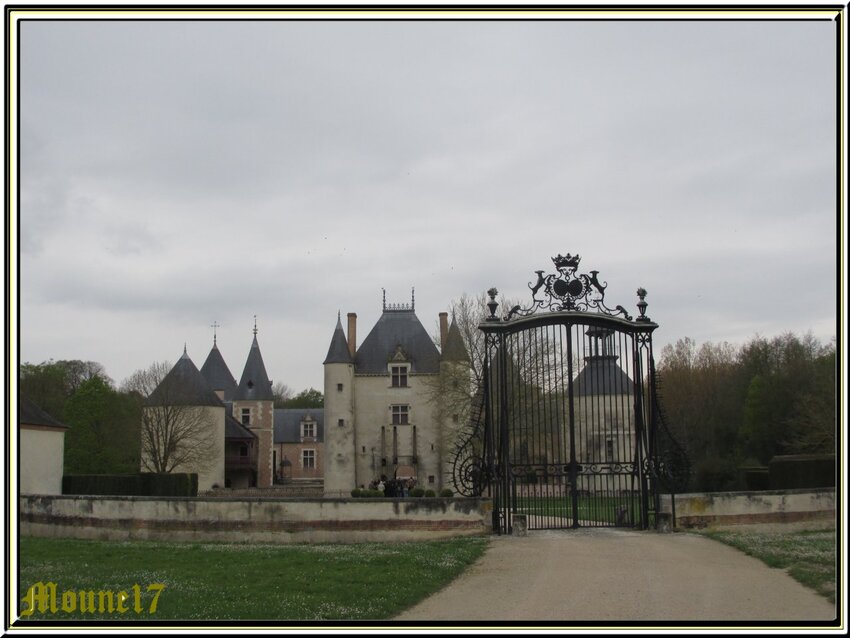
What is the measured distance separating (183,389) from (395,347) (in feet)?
34.8

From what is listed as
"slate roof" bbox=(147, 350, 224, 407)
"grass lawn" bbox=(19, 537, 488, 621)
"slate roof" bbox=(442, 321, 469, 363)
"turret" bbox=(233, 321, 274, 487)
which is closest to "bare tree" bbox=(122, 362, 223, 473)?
"slate roof" bbox=(147, 350, 224, 407)

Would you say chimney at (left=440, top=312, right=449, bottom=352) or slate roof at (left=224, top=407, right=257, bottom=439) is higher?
chimney at (left=440, top=312, right=449, bottom=352)

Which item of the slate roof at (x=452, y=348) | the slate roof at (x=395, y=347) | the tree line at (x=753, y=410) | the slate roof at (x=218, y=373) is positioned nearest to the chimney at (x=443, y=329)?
the slate roof at (x=452, y=348)

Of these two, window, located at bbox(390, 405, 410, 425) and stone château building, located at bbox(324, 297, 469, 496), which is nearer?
stone château building, located at bbox(324, 297, 469, 496)

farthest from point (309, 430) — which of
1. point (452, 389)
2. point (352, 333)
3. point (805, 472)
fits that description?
point (805, 472)

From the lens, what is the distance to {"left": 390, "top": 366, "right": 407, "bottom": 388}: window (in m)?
40.2

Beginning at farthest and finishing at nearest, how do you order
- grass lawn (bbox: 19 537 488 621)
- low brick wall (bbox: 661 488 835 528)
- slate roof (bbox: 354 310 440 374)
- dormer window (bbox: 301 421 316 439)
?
dormer window (bbox: 301 421 316 439)
slate roof (bbox: 354 310 440 374)
low brick wall (bbox: 661 488 835 528)
grass lawn (bbox: 19 537 488 621)

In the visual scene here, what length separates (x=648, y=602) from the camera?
757cm

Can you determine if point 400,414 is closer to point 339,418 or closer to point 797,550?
point 339,418

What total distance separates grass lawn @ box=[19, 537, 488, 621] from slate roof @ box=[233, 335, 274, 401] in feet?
Result: 124

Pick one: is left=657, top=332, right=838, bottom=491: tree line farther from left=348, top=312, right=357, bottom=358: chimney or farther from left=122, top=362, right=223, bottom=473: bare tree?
left=122, top=362, right=223, bottom=473: bare tree

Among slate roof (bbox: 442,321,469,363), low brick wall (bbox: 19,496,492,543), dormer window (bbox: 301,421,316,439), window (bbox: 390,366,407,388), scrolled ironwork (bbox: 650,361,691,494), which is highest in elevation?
slate roof (bbox: 442,321,469,363)
